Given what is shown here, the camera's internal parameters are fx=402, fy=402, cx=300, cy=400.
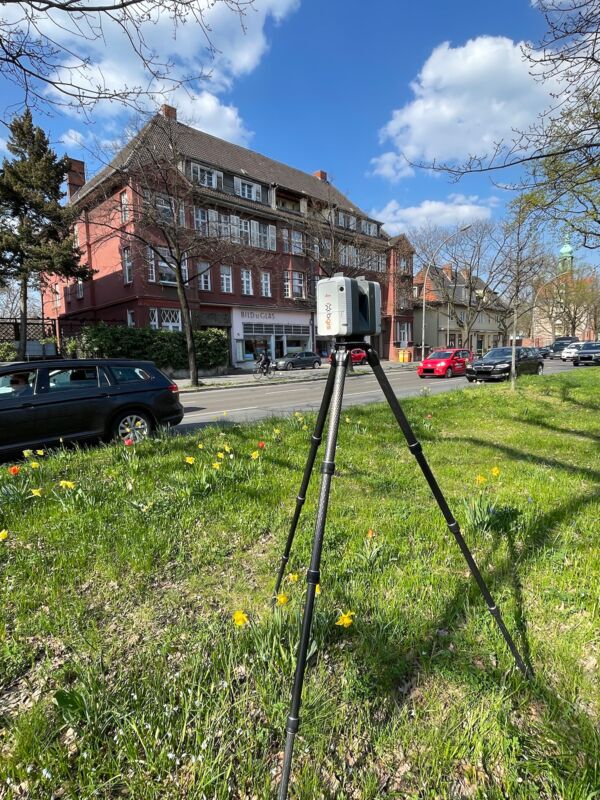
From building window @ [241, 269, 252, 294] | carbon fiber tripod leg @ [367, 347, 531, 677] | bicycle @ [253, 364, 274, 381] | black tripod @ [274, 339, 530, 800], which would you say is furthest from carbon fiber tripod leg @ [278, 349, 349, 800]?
building window @ [241, 269, 252, 294]

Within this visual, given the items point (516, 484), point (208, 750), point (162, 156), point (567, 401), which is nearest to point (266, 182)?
point (162, 156)

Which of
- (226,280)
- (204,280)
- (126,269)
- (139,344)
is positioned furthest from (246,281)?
(139,344)

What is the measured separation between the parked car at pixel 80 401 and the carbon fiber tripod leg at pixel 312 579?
522 centimetres

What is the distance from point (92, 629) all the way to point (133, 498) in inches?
60.3

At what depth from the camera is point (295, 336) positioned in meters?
36.0

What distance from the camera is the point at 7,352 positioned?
887 inches

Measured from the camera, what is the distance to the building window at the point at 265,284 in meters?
32.9

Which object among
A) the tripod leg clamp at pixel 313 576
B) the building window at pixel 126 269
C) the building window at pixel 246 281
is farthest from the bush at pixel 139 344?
the tripod leg clamp at pixel 313 576

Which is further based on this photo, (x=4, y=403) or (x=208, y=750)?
(x=4, y=403)

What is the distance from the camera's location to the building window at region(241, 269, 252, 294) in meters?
31.7

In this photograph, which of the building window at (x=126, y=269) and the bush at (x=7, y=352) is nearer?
the bush at (x=7, y=352)

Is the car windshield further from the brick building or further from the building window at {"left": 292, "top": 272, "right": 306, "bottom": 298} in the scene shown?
the building window at {"left": 292, "top": 272, "right": 306, "bottom": 298}

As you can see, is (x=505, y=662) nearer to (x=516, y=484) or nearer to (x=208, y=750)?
(x=208, y=750)

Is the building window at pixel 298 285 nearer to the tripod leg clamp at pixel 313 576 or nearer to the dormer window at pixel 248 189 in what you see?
the dormer window at pixel 248 189
